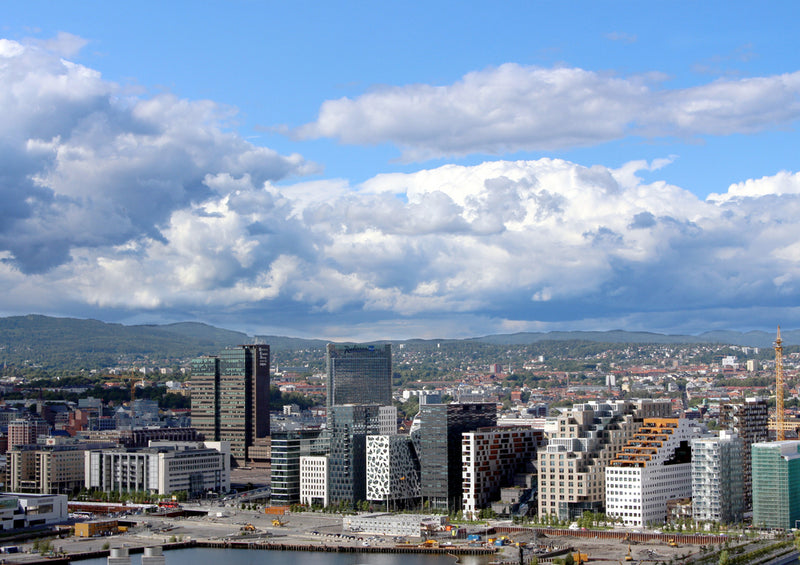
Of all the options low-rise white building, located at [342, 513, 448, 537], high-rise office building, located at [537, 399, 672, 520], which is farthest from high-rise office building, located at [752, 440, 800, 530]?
low-rise white building, located at [342, 513, 448, 537]

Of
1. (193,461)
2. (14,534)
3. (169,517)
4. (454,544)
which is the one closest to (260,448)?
(193,461)

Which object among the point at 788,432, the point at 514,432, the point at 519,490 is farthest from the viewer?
the point at 788,432

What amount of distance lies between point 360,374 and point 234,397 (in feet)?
55.4

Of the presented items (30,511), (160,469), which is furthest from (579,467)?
(160,469)

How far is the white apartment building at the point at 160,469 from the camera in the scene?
4414 inches

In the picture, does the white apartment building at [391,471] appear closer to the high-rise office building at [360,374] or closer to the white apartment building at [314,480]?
the white apartment building at [314,480]

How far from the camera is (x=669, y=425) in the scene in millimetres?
90438

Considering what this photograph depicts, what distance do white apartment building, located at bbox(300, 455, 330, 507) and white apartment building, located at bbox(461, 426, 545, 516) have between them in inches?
480

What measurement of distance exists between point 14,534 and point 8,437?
67.2 m

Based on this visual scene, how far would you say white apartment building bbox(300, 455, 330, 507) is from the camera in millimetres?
100000

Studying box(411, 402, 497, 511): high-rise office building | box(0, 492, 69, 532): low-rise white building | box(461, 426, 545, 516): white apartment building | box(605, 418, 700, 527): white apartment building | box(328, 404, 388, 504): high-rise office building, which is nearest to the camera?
box(605, 418, 700, 527): white apartment building

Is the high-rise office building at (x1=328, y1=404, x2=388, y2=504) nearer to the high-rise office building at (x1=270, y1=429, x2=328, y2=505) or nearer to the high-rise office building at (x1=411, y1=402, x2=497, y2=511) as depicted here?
the high-rise office building at (x1=270, y1=429, x2=328, y2=505)

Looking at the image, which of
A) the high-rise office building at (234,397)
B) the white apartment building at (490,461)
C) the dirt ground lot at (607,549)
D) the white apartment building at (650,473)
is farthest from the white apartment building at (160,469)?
the white apartment building at (650,473)

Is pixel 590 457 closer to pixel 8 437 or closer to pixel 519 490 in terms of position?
pixel 519 490
